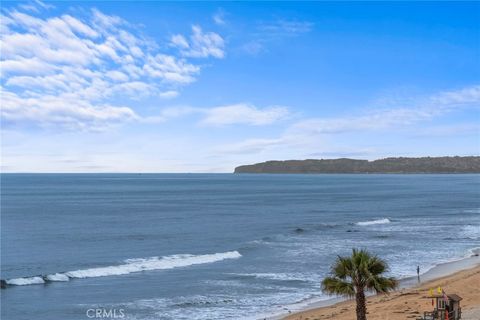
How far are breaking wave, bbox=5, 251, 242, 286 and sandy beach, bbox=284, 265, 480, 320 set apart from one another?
17.3 metres

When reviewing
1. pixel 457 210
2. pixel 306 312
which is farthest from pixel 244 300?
pixel 457 210

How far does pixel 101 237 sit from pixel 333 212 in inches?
1767

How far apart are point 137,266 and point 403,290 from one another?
21075 mm

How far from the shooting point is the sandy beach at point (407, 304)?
28058 millimetres

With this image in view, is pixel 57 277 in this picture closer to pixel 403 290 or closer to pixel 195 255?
pixel 195 255

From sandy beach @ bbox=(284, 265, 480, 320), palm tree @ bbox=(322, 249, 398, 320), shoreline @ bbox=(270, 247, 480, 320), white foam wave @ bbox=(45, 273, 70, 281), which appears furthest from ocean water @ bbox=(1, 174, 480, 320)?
palm tree @ bbox=(322, 249, 398, 320)

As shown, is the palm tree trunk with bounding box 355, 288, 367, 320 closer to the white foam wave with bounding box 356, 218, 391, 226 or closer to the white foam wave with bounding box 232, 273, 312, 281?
the white foam wave with bounding box 232, 273, 312, 281

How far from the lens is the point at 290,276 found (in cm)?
4084

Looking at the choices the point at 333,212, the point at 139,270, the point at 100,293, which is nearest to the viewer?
the point at 100,293

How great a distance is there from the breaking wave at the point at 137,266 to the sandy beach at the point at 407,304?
679 inches

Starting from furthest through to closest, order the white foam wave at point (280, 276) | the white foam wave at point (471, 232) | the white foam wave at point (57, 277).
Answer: the white foam wave at point (471, 232) → the white foam wave at point (57, 277) → the white foam wave at point (280, 276)

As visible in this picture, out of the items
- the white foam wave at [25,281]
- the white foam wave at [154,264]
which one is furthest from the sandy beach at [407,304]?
the white foam wave at [25,281]

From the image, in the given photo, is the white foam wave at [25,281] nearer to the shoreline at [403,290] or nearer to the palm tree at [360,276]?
the shoreline at [403,290]

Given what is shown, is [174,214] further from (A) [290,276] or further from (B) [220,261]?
(A) [290,276]
